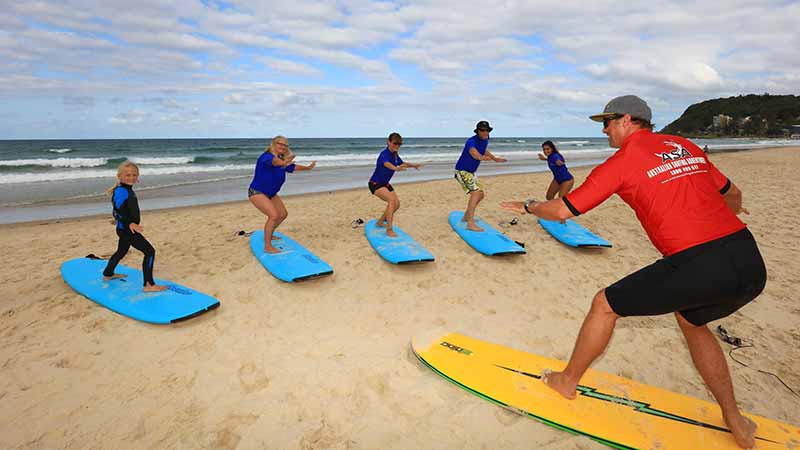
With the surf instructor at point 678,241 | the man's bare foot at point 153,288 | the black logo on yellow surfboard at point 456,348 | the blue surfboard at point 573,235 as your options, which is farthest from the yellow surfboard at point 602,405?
the blue surfboard at point 573,235

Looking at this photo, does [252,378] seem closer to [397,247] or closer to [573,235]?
[397,247]

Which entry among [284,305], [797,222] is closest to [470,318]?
[284,305]

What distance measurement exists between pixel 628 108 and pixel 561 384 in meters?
2.31

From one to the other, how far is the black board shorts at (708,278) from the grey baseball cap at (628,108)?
102 centimetres

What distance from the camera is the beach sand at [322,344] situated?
3.34 metres

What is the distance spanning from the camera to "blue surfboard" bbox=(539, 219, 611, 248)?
743cm

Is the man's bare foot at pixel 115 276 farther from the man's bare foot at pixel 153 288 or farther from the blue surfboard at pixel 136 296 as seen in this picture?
the man's bare foot at pixel 153 288

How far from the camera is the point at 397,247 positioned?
698cm

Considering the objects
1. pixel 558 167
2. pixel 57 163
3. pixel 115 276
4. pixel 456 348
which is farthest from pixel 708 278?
pixel 57 163

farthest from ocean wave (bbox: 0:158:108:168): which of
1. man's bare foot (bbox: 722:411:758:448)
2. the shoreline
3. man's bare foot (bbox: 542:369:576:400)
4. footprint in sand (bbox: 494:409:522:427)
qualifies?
man's bare foot (bbox: 722:411:758:448)

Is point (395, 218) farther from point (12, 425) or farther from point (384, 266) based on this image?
point (12, 425)

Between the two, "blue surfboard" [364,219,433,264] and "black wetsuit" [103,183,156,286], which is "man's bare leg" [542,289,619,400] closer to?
"blue surfboard" [364,219,433,264]

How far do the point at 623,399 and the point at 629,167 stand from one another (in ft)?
6.87

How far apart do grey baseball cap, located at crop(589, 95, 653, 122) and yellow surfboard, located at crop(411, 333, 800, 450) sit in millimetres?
2356
